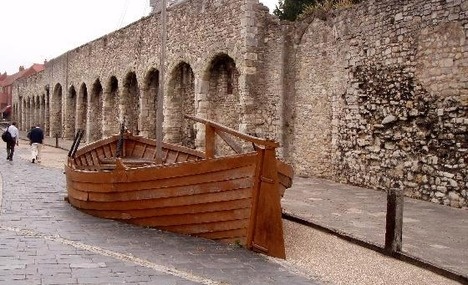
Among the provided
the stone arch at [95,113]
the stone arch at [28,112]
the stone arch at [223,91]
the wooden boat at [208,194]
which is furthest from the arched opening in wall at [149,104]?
the stone arch at [28,112]

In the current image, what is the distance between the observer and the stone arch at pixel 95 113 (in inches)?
1088

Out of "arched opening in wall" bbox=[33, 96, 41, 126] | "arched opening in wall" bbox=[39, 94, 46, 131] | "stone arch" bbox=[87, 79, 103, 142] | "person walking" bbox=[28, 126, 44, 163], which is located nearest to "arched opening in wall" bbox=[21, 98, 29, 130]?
"arched opening in wall" bbox=[33, 96, 41, 126]

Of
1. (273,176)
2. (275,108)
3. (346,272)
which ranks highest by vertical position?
(275,108)

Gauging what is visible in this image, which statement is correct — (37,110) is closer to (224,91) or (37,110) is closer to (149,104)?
(149,104)

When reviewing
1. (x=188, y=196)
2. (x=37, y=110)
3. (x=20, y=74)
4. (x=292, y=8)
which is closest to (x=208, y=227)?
(x=188, y=196)

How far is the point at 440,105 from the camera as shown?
1002 centimetres

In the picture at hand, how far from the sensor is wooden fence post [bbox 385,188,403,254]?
6.26m

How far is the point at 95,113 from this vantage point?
27.9m

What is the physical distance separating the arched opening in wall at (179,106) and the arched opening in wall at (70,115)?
15.2 m

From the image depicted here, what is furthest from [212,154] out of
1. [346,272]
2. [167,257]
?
[346,272]

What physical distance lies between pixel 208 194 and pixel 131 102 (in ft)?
57.3

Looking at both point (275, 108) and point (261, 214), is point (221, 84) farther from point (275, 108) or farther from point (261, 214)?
point (261, 214)

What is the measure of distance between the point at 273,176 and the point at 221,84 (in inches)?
410

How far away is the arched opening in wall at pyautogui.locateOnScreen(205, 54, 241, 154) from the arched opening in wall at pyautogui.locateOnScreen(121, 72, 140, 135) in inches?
283
